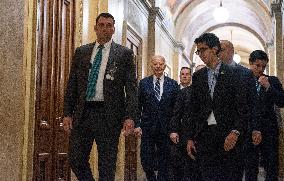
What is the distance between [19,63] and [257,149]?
3.10 meters

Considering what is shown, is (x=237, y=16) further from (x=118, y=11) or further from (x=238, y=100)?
(x=238, y=100)

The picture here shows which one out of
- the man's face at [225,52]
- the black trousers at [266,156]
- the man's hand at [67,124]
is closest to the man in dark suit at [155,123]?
the black trousers at [266,156]

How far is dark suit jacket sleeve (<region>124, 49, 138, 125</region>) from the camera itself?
472 centimetres

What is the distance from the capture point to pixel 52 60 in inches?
255

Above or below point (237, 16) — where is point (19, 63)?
below

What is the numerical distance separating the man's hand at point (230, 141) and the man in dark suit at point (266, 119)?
202 cm

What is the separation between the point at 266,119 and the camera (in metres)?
6.28

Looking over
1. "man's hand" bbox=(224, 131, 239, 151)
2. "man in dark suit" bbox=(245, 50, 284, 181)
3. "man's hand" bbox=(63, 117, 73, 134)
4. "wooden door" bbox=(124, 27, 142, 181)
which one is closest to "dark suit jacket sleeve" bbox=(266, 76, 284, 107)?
"man in dark suit" bbox=(245, 50, 284, 181)

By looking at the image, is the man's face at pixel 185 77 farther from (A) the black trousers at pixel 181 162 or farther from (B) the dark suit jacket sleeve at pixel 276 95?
(B) the dark suit jacket sleeve at pixel 276 95

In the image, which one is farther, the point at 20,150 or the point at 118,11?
the point at 118,11

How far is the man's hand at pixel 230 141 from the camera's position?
4109 mm

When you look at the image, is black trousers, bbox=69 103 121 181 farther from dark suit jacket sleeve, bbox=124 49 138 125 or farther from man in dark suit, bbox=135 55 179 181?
man in dark suit, bbox=135 55 179 181

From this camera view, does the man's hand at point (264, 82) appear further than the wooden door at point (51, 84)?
Yes

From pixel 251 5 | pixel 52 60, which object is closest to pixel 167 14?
pixel 251 5
